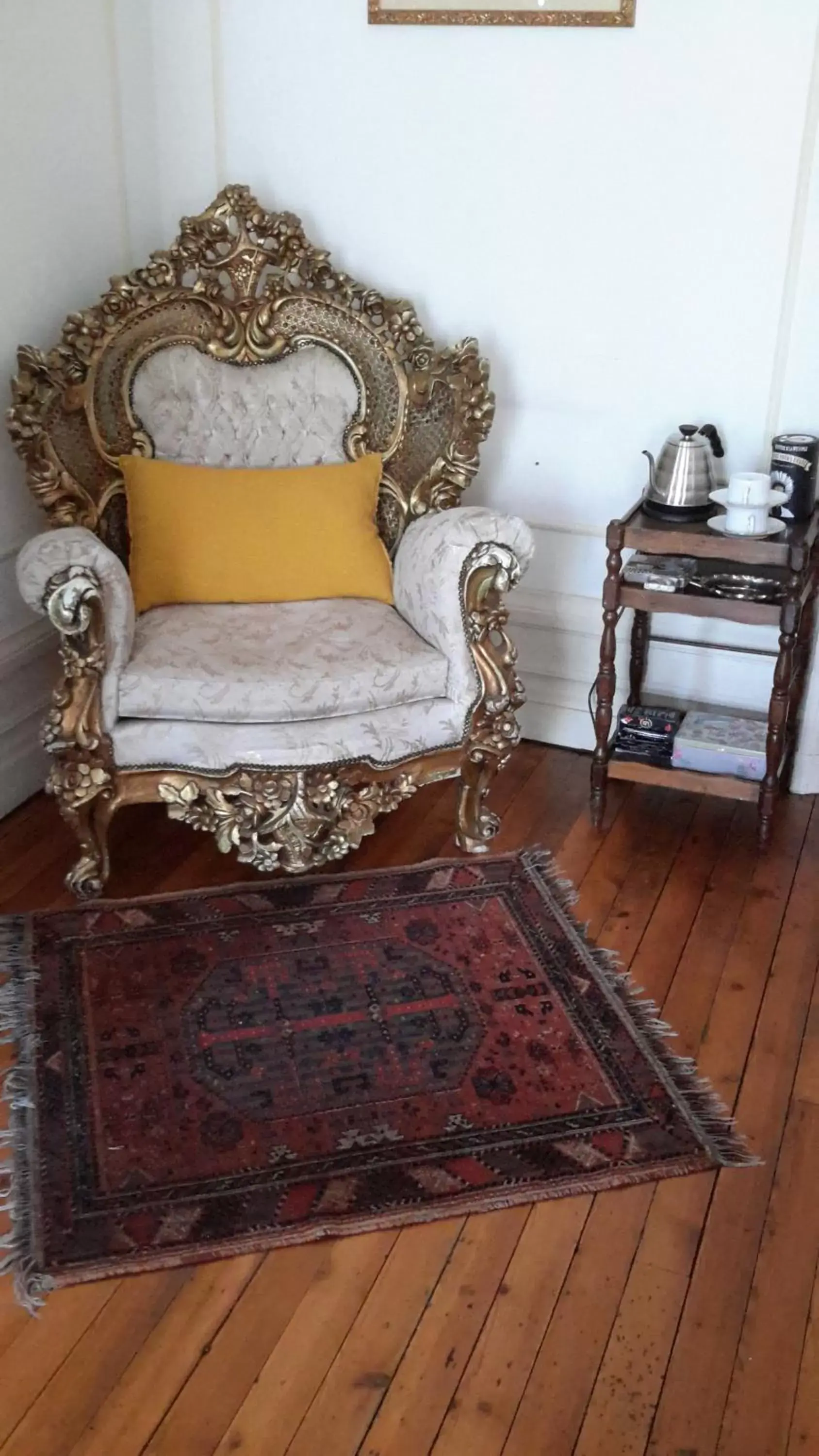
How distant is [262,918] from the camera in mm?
2637

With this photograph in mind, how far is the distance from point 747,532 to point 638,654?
0.57 meters

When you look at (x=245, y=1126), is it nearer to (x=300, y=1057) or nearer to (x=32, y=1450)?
(x=300, y=1057)

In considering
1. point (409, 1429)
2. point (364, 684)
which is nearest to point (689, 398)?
point (364, 684)

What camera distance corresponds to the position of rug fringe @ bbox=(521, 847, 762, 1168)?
2.11 meters

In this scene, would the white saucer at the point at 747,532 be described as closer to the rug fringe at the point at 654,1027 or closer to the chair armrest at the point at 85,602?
the rug fringe at the point at 654,1027

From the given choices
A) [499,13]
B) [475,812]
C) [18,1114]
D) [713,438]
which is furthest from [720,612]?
[18,1114]

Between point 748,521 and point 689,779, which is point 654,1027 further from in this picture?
point 748,521

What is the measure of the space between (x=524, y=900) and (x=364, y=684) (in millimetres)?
A: 555

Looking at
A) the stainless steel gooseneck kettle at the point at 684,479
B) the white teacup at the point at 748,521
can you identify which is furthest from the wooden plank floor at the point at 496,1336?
the stainless steel gooseneck kettle at the point at 684,479

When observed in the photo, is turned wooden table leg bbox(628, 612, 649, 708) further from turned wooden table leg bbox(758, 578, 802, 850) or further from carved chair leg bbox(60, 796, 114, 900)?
carved chair leg bbox(60, 796, 114, 900)

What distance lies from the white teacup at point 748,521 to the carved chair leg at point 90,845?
1.39 m

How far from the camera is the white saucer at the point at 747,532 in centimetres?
275

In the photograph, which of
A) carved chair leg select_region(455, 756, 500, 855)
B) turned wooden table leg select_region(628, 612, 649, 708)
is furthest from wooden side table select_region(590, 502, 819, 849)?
carved chair leg select_region(455, 756, 500, 855)

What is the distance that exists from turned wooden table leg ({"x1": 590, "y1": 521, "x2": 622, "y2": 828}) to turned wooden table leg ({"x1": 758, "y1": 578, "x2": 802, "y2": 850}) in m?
0.35
